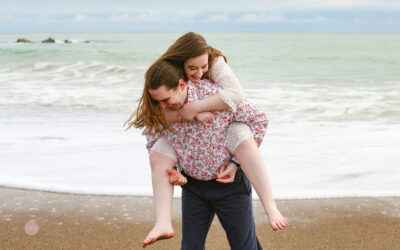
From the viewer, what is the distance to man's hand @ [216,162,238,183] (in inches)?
76.1

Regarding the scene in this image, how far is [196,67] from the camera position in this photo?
192 centimetres

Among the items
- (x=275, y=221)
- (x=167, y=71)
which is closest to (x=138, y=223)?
(x=275, y=221)

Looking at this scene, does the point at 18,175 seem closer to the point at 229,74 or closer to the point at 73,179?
the point at 73,179

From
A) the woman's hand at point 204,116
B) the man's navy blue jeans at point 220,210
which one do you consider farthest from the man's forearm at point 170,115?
the man's navy blue jeans at point 220,210

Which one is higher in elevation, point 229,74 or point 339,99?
point 229,74

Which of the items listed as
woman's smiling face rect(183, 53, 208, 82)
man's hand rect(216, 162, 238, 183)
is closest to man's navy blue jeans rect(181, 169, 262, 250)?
man's hand rect(216, 162, 238, 183)

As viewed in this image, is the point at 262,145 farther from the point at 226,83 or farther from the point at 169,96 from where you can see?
the point at 169,96

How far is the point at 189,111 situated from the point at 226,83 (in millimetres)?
229

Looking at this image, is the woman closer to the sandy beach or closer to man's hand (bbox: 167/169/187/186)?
man's hand (bbox: 167/169/187/186)

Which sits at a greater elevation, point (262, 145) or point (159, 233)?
point (159, 233)

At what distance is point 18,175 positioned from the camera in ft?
14.8

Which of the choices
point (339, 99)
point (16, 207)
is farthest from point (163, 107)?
point (339, 99)

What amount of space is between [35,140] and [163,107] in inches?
183

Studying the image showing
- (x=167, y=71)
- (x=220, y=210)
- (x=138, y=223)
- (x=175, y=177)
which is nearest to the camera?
(x=167, y=71)
